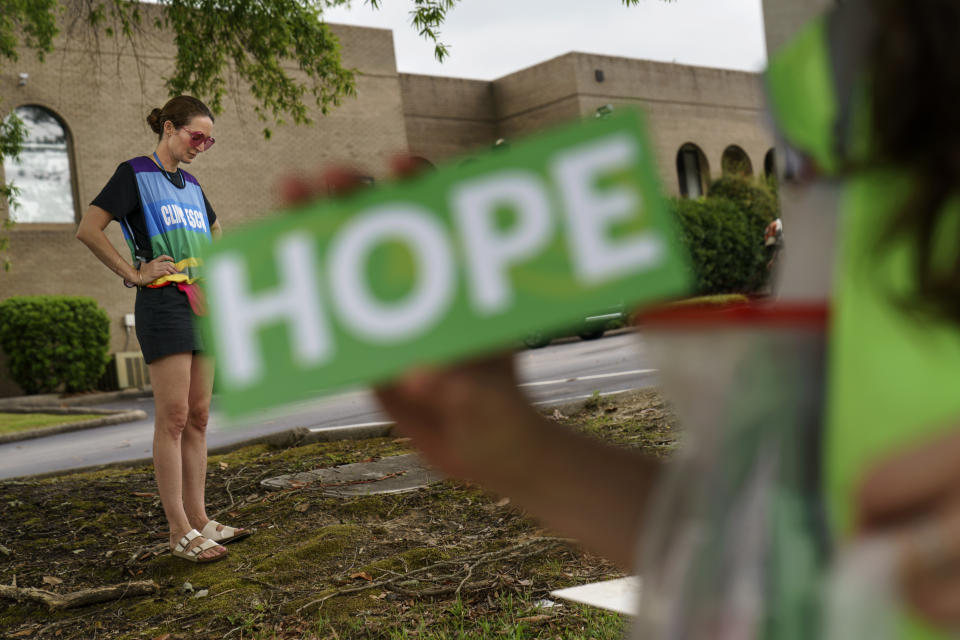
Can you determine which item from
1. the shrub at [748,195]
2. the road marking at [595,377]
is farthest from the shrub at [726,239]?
the road marking at [595,377]

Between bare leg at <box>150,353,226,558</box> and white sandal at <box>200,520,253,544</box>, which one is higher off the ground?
bare leg at <box>150,353,226,558</box>

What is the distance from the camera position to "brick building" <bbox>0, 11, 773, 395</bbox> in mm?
19438

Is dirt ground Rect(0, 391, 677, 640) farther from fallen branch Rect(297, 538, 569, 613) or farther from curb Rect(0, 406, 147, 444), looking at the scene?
curb Rect(0, 406, 147, 444)

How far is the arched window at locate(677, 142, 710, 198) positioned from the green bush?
19914 mm

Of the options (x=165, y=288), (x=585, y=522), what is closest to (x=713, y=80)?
(x=165, y=288)

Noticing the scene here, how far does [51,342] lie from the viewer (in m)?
18.3

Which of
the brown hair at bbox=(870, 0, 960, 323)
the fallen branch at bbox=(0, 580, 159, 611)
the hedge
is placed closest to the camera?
the brown hair at bbox=(870, 0, 960, 323)

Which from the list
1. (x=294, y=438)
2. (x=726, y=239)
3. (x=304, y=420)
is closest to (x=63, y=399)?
(x=304, y=420)

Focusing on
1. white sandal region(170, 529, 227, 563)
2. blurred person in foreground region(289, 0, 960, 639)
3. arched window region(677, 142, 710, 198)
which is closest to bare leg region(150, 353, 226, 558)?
white sandal region(170, 529, 227, 563)

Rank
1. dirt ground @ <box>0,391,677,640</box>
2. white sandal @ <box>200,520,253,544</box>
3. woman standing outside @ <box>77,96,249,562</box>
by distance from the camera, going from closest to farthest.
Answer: dirt ground @ <box>0,391,677,640</box>
woman standing outside @ <box>77,96,249,562</box>
white sandal @ <box>200,520,253,544</box>

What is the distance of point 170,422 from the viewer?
3.80m

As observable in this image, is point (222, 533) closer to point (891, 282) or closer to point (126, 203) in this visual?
point (126, 203)

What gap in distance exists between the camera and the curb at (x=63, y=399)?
1734 cm

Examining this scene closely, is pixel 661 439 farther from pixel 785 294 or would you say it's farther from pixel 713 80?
pixel 713 80
